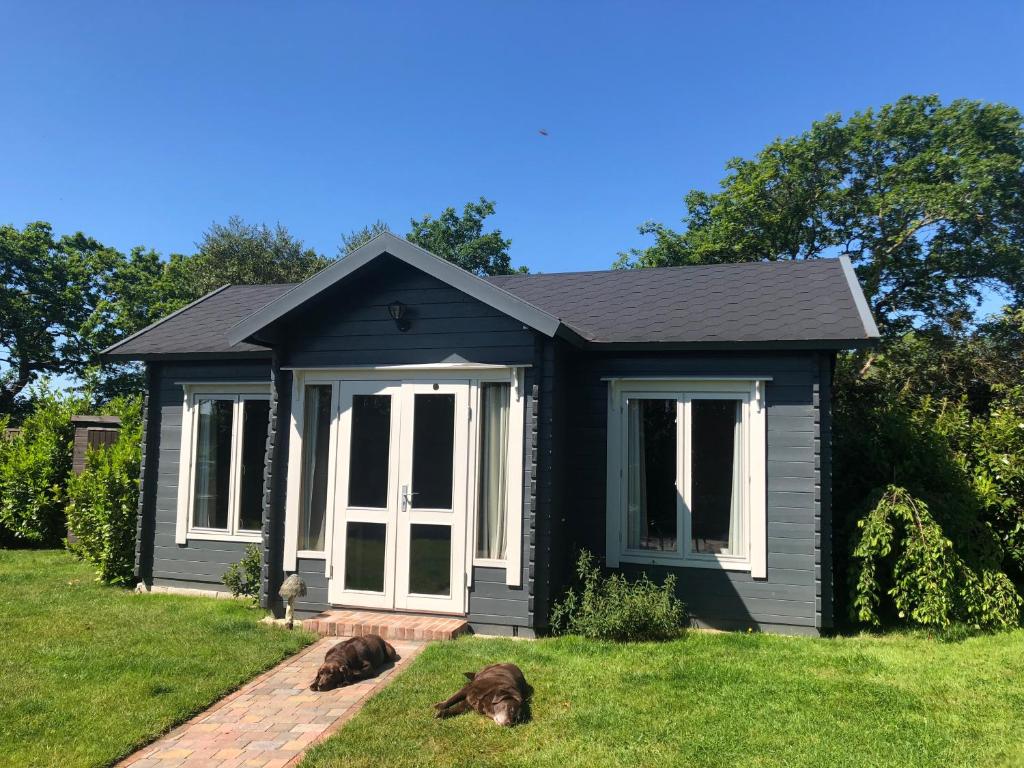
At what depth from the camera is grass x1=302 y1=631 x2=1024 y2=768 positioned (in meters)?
3.80

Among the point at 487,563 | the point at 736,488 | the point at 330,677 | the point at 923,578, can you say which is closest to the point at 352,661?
the point at 330,677

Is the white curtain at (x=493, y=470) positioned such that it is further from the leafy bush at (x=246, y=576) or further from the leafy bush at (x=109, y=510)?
the leafy bush at (x=109, y=510)

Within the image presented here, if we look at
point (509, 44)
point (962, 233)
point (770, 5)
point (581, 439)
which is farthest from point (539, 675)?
point (962, 233)

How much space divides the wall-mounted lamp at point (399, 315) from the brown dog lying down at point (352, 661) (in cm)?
283

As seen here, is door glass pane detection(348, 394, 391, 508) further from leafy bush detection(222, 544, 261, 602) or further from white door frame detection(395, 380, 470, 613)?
leafy bush detection(222, 544, 261, 602)

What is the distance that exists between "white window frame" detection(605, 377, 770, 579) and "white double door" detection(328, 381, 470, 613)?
1542mm

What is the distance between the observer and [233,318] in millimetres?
9094

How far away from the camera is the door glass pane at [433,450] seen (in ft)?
21.3

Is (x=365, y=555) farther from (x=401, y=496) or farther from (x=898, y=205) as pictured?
(x=898, y=205)

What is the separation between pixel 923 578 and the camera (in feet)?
20.0

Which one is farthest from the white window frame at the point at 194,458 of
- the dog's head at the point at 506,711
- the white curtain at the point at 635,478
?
the dog's head at the point at 506,711

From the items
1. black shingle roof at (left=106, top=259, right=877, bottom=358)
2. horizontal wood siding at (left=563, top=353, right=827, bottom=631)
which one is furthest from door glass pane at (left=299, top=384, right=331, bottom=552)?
horizontal wood siding at (left=563, top=353, right=827, bottom=631)

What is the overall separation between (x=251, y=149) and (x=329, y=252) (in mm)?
17890

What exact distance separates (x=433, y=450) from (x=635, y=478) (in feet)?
6.67
